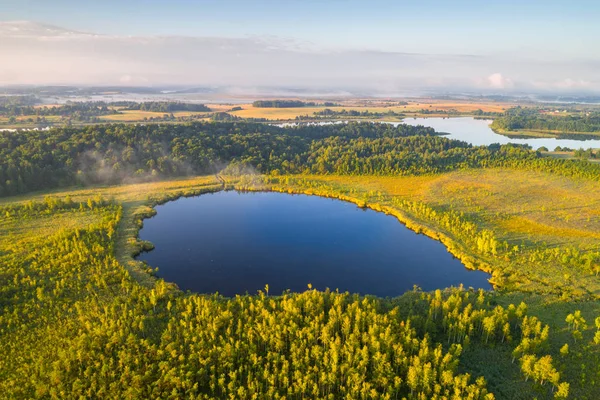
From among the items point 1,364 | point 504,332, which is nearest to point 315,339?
point 504,332

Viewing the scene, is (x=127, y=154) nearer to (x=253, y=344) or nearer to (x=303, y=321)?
(x=303, y=321)

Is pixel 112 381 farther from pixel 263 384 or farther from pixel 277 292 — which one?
pixel 277 292

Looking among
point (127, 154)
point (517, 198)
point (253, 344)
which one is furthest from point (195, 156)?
point (253, 344)

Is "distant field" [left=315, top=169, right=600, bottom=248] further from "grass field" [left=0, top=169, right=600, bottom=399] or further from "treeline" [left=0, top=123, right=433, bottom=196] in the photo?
"treeline" [left=0, top=123, right=433, bottom=196]

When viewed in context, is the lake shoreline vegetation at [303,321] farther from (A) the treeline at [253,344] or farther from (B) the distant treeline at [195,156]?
(B) the distant treeline at [195,156]

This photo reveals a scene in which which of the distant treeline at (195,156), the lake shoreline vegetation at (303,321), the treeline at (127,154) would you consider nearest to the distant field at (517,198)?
the lake shoreline vegetation at (303,321)
